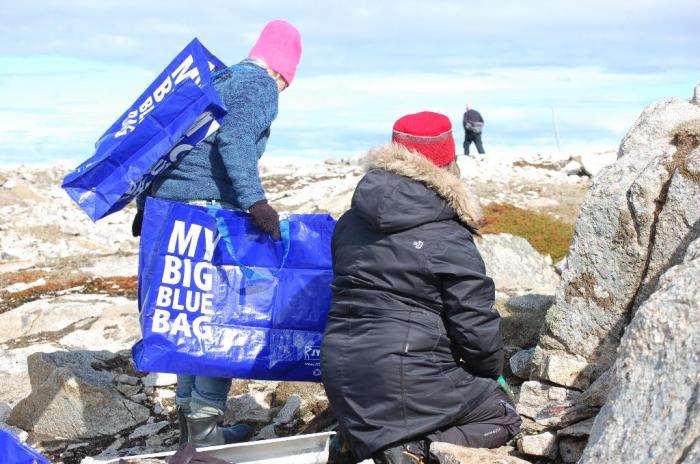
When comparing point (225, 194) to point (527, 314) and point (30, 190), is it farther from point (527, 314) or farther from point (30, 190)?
point (30, 190)

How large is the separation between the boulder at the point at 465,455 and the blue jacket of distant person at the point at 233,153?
2.01m

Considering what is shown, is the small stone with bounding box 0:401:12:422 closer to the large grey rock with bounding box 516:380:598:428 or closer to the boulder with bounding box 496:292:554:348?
the boulder with bounding box 496:292:554:348

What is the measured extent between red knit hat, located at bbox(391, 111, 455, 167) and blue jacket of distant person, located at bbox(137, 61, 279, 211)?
3.48 ft

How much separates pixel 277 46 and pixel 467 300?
227 cm

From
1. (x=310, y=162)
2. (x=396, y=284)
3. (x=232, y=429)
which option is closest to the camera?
(x=396, y=284)

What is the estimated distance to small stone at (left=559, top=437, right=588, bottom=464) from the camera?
180 inches

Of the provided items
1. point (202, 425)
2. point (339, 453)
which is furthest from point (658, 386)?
point (202, 425)

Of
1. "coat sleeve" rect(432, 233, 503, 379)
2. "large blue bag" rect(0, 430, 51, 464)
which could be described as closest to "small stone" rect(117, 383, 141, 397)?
"large blue bag" rect(0, 430, 51, 464)

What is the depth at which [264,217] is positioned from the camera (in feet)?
18.0

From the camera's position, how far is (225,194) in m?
5.74

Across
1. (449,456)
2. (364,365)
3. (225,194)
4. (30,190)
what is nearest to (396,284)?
(364,365)

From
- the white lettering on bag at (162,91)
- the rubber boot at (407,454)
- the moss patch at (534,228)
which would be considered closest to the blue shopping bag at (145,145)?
the white lettering on bag at (162,91)

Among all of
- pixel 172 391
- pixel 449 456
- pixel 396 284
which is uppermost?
pixel 396 284

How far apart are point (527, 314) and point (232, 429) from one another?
3003 mm
